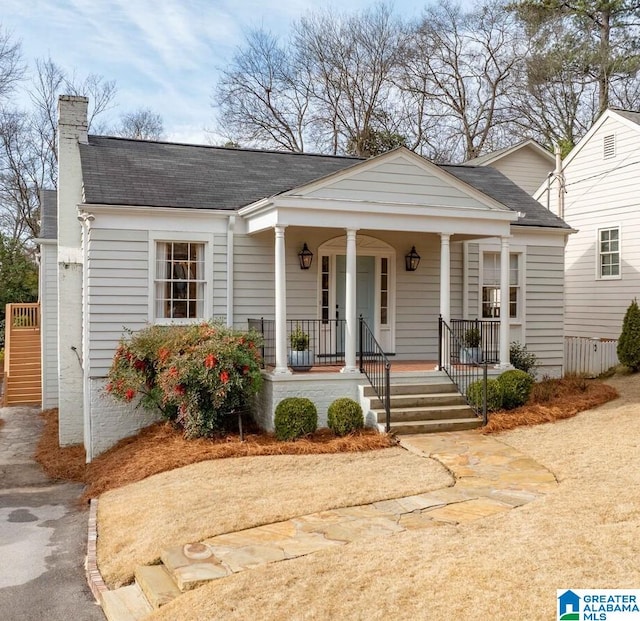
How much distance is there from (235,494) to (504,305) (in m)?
6.52

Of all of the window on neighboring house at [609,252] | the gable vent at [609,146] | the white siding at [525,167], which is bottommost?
the window on neighboring house at [609,252]

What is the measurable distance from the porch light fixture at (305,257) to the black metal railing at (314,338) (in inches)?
41.6

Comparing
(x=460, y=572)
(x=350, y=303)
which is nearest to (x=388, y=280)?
(x=350, y=303)

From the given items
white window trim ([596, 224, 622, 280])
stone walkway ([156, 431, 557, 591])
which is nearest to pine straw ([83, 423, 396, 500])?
stone walkway ([156, 431, 557, 591])

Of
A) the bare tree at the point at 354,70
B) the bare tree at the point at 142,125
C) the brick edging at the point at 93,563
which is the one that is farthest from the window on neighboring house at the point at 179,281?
the bare tree at the point at 142,125

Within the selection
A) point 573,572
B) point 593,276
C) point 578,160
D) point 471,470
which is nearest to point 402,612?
point 573,572

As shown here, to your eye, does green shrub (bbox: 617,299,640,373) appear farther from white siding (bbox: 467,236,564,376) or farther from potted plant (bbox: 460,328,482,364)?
potted plant (bbox: 460,328,482,364)

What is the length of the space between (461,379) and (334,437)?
2.74 metres

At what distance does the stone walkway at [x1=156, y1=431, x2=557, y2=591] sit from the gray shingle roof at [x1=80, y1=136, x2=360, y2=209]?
21.0ft

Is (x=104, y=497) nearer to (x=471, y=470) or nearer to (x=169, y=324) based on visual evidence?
(x=169, y=324)

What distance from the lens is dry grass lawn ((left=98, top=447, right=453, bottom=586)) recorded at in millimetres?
6320

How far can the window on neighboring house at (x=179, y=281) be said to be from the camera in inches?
444

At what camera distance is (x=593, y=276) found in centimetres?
1773

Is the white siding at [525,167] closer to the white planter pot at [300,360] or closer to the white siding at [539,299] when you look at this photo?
the white siding at [539,299]
